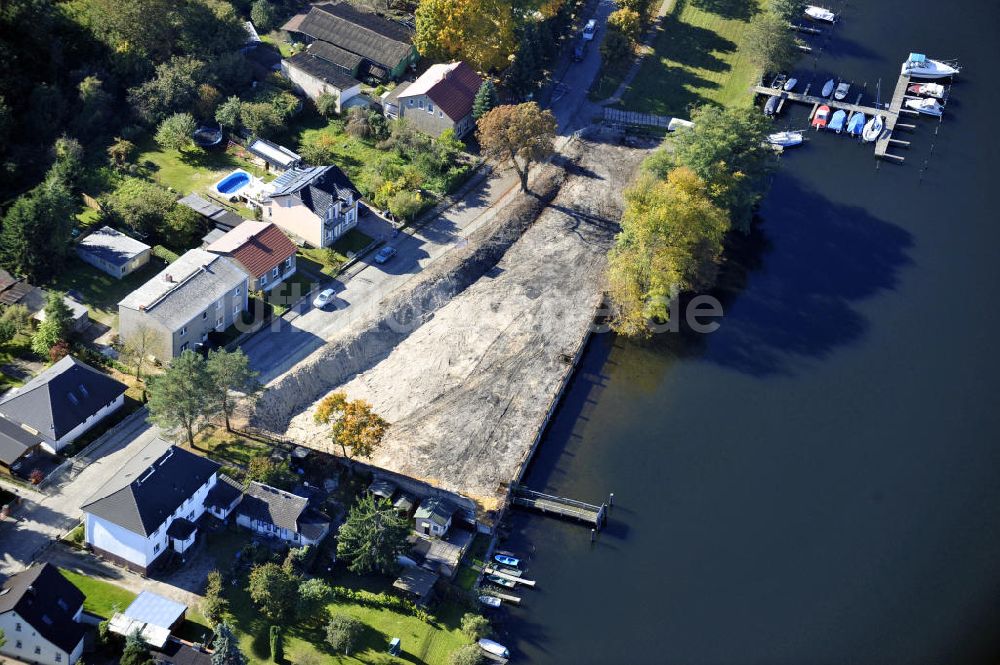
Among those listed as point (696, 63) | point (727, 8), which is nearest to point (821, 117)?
point (696, 63)

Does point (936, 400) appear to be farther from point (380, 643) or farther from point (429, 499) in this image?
point (380, 643)

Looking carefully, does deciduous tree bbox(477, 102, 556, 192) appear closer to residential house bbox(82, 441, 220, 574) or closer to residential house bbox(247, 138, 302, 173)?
residential house bbox(247, 138, 302, 173)

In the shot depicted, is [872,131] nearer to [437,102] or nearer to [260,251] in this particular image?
[437,102]

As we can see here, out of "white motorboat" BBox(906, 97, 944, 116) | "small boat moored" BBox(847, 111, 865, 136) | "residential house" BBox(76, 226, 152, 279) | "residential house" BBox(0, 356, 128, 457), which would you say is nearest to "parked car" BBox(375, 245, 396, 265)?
"residential house" BBox(76, 226, 152, 279)

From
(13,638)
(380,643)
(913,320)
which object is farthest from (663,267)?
(13,638)

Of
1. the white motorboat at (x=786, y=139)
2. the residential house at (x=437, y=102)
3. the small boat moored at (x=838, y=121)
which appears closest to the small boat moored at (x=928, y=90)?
the small boat moored at (x=838, y=121)
